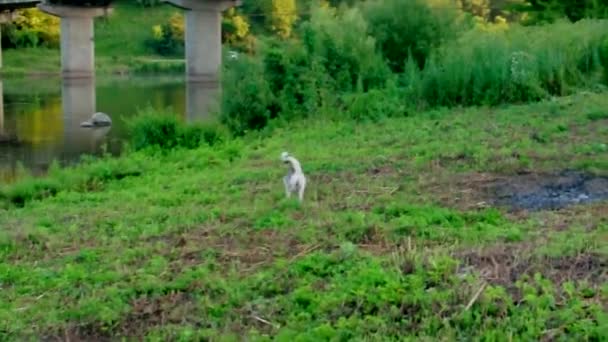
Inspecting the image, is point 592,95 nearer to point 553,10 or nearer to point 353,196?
point 353,196

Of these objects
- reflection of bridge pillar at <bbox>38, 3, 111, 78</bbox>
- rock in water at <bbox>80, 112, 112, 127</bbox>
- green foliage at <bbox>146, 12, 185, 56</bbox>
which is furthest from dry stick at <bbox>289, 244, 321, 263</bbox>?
green foliage at <bbox>146, 12, 185, 56</bbox>

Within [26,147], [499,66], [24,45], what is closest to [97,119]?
[26,147]

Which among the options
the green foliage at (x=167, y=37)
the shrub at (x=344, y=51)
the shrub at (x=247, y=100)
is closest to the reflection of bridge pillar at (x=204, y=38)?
the green foliage at (x=167, y=37)

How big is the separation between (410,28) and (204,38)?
83.0 ft

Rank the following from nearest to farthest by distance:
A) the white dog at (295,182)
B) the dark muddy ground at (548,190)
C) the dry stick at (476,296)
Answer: the dry stick at (476,296) → the dark muddy ground at (548,190) → the white dog at (295,182)

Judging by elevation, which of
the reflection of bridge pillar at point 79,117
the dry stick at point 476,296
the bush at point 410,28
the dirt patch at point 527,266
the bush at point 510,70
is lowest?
the reflection of bridge pillar at point 79,117

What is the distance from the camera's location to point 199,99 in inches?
1369

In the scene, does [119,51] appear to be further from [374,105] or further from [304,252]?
[304,252]

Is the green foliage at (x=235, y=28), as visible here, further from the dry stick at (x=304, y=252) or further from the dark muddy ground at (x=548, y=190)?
the dry stick at (x=304, y=252)

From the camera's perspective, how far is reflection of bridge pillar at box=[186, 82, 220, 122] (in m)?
26.0

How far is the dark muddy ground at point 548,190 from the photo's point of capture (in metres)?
7.92

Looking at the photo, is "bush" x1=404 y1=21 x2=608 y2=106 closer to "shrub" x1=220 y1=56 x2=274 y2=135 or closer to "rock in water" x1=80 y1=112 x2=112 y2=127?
"shrub" x1=220 y1=56 x2=274 y2=135

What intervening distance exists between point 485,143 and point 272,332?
273 inches

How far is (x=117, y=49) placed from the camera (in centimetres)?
6322
